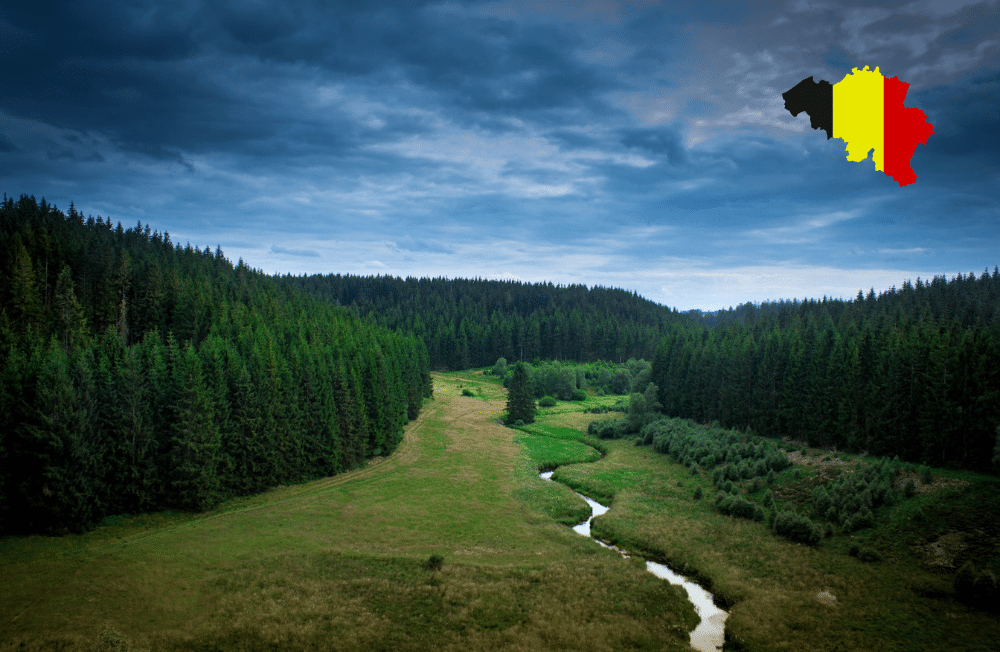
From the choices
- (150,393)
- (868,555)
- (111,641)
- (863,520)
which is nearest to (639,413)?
(863,520)

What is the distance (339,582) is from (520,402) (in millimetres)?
72254

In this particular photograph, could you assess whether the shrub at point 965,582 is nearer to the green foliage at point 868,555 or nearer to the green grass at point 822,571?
the green grass at point 822,571

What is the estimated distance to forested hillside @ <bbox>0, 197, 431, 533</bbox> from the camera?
137ft

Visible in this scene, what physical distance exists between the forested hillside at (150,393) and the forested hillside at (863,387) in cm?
5890

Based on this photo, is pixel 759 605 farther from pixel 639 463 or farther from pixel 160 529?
pixel 160 529

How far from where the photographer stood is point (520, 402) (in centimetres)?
10631

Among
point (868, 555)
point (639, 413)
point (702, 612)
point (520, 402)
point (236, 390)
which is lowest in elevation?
point (702, 612)

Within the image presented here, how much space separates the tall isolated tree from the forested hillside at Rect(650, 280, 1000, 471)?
30857 millimetres

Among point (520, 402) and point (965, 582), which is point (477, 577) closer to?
point (965, 582)

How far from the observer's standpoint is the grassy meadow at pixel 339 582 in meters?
28.6

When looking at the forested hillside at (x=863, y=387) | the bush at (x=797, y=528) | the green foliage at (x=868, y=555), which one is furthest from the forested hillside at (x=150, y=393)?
the forested hillside at (x=863, y=387)

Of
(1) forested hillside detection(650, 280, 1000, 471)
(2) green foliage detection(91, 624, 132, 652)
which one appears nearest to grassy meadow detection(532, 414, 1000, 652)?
(1) forested hillside detection(650, 280, 1000, 471)

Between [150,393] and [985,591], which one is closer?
[985,591]

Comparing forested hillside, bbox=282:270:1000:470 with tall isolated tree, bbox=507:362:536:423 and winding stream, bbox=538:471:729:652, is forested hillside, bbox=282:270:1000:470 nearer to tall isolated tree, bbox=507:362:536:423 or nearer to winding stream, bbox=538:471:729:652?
tall isolated tree, bbox=507:362:536:423
